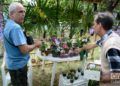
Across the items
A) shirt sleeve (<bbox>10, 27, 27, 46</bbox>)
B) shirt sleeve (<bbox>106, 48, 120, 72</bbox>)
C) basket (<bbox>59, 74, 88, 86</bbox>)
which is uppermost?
shirt sleeve (<bbox>10, 27, 27, 46</bbox>)

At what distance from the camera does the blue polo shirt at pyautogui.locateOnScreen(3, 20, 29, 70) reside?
3.25m

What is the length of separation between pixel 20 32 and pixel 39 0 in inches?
71.8

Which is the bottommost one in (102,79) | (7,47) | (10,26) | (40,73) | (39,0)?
(40,73)

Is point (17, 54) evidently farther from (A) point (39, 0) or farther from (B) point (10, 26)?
(A) point (39, 0)

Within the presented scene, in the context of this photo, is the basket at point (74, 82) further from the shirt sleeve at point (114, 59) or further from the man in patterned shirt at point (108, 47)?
the shirt sleeve at point (114, 59)

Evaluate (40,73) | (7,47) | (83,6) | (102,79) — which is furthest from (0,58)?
(102,79)

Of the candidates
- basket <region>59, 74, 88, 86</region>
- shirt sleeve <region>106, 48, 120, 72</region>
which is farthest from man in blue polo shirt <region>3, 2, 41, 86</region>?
shirt sleeve <region>106, 48, 120, 72</region>

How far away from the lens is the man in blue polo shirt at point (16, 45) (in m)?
3.26

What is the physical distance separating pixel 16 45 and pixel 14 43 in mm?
35

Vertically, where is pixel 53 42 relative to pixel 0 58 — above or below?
above

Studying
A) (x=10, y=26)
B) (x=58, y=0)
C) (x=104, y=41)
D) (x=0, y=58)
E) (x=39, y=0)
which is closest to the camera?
(x=104, y=41)

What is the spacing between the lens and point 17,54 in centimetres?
343

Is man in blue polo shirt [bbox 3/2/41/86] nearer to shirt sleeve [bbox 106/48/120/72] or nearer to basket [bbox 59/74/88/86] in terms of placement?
basket [bbox 59/74/88/86]

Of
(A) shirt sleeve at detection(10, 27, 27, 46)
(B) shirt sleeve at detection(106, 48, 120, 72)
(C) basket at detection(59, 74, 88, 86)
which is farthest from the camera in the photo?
(C) basket at detection(59, 74, 88, 86)
